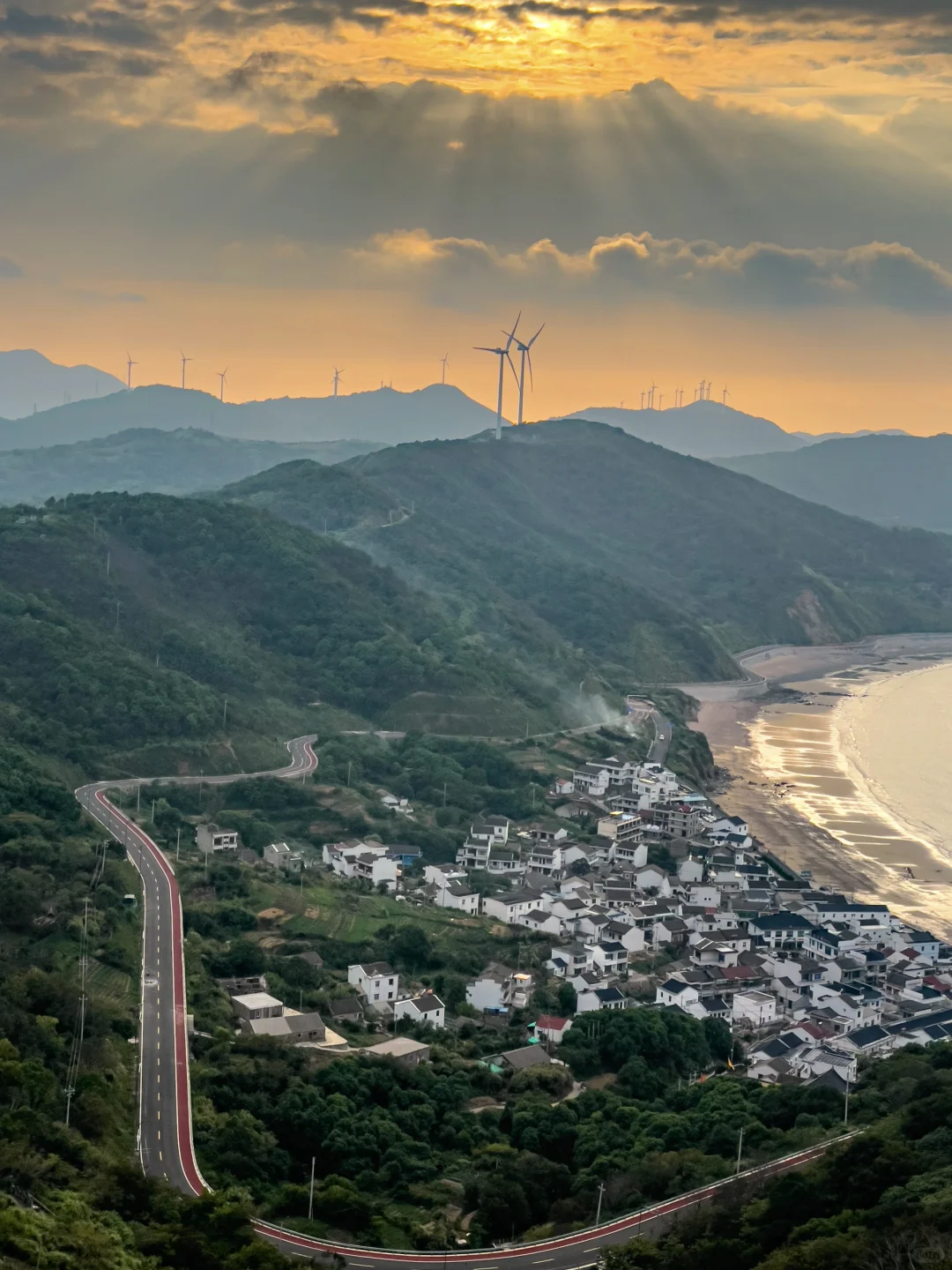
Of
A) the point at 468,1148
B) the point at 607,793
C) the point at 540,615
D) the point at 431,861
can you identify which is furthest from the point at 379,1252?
the point at 540,615

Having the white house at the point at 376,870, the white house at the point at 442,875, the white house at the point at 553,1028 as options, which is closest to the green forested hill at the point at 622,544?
the white house at the point at 442,875

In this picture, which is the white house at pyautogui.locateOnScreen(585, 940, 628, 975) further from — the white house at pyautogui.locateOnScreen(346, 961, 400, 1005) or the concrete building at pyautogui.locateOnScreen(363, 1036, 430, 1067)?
the concrete building at pyautogui.locateOnScreen(363, 1036, 430, 1067)

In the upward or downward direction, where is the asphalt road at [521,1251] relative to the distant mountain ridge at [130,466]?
downward

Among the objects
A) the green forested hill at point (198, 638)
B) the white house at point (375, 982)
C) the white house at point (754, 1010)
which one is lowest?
the white house at point (754, 1010)

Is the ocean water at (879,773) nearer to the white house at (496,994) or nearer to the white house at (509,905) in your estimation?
the white house at (509,905)

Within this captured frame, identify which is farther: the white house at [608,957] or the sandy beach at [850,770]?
the sandy beach at [850,770]
